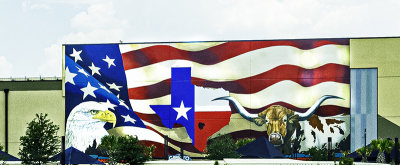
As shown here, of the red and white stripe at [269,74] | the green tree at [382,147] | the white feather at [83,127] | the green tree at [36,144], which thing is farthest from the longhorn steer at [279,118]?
the green tree at [36,144]

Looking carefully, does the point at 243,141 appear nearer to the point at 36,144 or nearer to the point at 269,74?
the point at 269,74

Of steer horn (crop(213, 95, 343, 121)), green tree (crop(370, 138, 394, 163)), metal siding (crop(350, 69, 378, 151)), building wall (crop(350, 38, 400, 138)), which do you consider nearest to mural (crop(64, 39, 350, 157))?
steer horn (crop(213, 95, 343, 121))

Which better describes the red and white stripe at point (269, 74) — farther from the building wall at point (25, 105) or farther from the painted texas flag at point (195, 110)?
the building wall at point (25, 105)

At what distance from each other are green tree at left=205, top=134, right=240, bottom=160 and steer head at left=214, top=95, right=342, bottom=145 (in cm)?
282

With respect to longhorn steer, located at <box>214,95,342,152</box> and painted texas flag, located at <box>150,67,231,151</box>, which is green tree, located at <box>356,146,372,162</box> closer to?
longhorn steer, located at <box>214,95,342,152</box>

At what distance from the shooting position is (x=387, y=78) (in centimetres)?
4656

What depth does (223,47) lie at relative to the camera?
48.2 meters

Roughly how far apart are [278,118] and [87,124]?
61.5ft

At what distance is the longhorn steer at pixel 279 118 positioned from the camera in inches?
1855

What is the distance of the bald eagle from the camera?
4928cm

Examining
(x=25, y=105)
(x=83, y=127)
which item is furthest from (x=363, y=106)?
(x=25, y=105)

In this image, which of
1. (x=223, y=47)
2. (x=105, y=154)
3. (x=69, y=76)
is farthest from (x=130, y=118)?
(x=223, y=47)

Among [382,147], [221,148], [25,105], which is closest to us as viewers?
[382,147]

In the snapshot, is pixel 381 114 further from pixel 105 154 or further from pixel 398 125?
pixel 105 154
